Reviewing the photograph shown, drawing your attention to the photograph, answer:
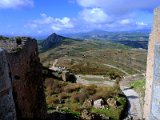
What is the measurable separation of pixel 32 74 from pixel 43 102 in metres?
2.58

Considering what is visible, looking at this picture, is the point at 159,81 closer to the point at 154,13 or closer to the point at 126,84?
the point at 154,13

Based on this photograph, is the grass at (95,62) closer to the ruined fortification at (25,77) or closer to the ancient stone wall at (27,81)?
the ancient stone wall at (27,81)

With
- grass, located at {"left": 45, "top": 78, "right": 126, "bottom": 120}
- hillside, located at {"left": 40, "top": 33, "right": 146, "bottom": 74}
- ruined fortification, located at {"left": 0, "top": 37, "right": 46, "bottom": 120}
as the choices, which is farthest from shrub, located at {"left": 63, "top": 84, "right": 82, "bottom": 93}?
hillside, located at {"left": 40, "top": 33, "right": 146, "bottom": 74}

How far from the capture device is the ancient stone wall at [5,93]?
7906mm

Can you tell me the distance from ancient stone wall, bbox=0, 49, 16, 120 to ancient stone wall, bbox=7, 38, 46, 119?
429 inches

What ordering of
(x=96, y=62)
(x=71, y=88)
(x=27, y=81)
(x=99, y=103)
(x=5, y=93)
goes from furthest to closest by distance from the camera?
(x=96, y=62), (x=71, y=88), (x=99, y=103), (x=27, y=81), (x=5, y=93)

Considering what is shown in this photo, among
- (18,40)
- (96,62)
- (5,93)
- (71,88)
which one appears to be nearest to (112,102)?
(71,88)

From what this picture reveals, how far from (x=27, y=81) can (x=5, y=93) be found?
13532mm

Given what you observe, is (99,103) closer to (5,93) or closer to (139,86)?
(139,86)

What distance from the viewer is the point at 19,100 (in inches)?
812

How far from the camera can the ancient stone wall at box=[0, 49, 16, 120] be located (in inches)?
311

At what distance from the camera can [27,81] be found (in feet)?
70.5

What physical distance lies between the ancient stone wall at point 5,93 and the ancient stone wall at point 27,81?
10.9m

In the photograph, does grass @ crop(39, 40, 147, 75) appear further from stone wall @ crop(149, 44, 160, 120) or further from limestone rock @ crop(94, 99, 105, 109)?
stone wall @ crop(149, 44, 160, 120)
